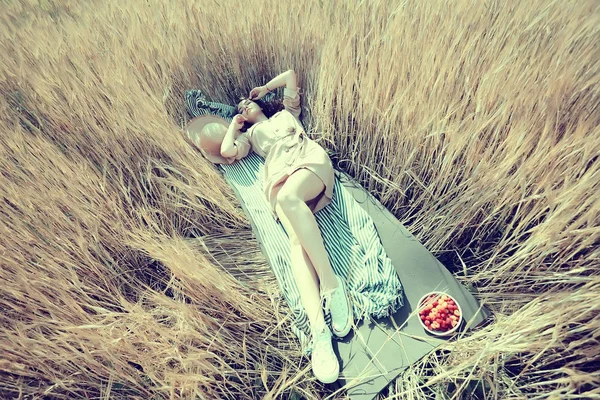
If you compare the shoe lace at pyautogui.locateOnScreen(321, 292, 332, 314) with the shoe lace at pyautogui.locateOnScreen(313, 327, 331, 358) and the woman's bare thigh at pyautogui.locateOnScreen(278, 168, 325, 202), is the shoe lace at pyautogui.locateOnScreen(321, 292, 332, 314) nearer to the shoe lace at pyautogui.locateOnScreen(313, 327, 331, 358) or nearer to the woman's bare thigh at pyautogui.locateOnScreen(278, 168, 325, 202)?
the shoe lace at pyautogui.locateOnScreen(313, 327, 331, 358)

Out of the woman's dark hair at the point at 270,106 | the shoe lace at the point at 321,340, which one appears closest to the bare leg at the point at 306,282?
the shoe lace at the point at 321,340

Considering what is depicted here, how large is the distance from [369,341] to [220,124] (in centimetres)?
175

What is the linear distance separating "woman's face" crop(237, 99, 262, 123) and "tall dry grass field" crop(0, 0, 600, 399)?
400mm

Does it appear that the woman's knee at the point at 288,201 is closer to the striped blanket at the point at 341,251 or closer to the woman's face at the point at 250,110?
the striped blanket at the point at 341,251

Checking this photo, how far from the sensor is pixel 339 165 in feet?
6.98

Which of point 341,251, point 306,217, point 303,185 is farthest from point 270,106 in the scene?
point 341,251

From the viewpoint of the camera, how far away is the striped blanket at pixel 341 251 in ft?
4.98

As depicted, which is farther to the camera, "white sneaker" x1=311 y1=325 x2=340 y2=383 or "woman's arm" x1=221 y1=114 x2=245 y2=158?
"woman's arm" x1=221 y1=114 x2=245 y2=158

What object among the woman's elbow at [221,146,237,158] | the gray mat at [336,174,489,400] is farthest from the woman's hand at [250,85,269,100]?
the gray mat at [336,174,489,400]

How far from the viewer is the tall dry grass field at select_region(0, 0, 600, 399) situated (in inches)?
46.3

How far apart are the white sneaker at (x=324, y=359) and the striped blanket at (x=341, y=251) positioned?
66mm

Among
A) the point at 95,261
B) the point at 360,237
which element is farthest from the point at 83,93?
the point at 360,237

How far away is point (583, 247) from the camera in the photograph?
1.13 m

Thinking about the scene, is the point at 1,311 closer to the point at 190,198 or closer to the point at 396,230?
the point at 190,198
